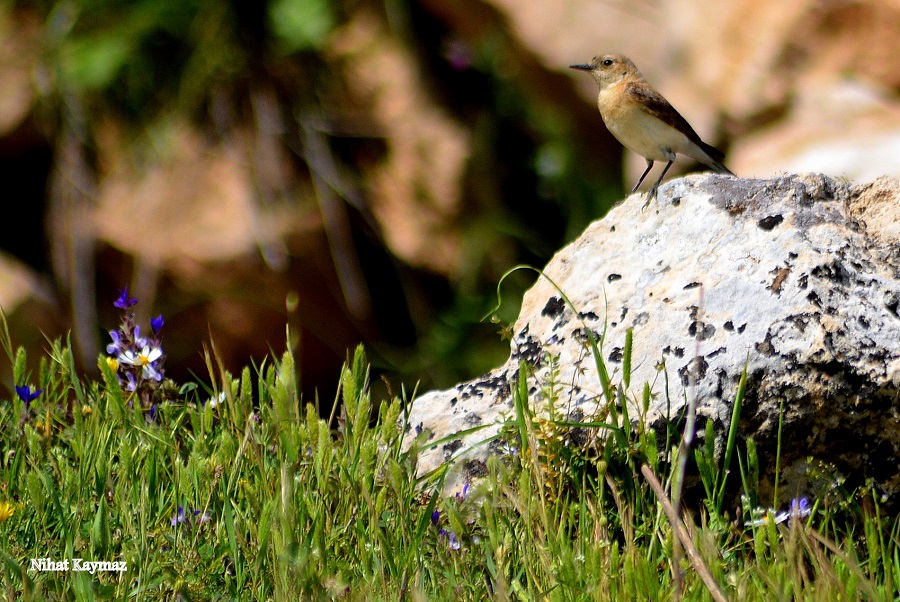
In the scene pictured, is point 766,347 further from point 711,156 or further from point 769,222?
point 711,156

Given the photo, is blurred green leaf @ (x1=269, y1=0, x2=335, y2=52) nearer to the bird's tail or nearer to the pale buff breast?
the pale buff breast

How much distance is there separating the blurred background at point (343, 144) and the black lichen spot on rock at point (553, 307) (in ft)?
8.95

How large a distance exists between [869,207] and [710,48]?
10.7ft

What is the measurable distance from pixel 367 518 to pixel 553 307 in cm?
97

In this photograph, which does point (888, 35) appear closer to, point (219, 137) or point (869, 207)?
point (869, 207)

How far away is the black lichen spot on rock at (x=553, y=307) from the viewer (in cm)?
306

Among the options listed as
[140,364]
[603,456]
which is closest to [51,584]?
[140,364]

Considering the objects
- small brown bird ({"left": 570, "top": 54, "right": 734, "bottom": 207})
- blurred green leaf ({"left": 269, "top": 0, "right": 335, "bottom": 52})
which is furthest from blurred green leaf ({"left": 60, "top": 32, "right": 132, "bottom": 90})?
small brown bird ({"left": 570, "top": 54, "right": 734, "bottom": 207})

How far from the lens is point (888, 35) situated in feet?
18.9

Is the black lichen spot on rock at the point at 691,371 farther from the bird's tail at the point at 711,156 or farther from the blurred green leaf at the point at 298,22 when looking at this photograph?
the blurred green leaf at the point at 298,22

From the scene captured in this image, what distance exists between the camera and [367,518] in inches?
95.0

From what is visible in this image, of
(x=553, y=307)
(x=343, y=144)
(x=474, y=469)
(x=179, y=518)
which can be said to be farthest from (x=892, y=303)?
(x=343, y=144)

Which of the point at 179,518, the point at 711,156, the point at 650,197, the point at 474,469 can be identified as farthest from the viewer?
the point at 711,156

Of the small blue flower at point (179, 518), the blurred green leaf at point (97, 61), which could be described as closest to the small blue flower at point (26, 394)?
the small blue flower at point (179, 518)
